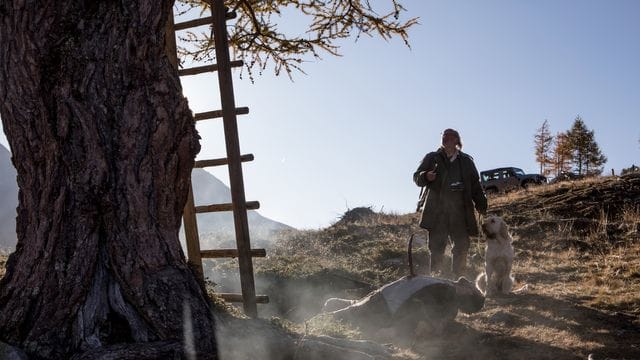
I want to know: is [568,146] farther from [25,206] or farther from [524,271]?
[25,206]

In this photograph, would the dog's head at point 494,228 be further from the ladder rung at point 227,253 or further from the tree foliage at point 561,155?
the tree foliage at point 561,155

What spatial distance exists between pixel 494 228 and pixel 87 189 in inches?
212

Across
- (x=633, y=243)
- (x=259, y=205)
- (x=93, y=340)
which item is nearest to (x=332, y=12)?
(x=259, y=205)

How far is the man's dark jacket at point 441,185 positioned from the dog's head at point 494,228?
0.14 m

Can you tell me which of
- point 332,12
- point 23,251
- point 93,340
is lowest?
point 93,340

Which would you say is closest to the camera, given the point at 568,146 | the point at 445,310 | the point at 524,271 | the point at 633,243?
the point at 445,310

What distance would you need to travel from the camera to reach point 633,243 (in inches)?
385

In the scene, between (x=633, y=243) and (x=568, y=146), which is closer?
(x=633, y=243)

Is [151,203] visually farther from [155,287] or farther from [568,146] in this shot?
[568,146]

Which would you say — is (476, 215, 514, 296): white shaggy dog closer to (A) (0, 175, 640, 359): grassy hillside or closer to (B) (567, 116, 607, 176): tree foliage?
(A) (0, 175, 640, 359): grassy hillside

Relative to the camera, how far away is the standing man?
291 inches

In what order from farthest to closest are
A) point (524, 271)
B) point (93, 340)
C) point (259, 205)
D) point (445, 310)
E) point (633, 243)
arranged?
point (633, 243) → point (524, 271) → point (445, 310) → point (259, 205) → point (93, 340)

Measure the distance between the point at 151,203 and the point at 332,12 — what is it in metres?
4.88

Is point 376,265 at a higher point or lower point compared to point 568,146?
lower
